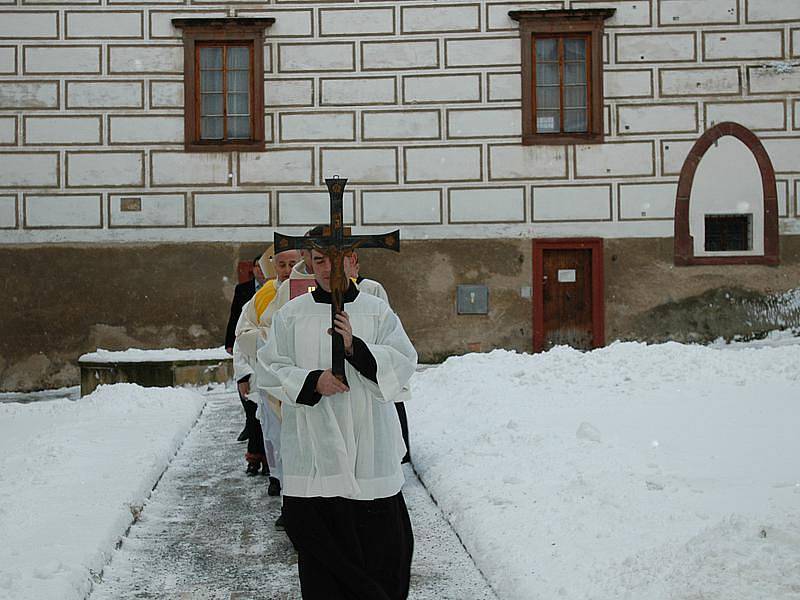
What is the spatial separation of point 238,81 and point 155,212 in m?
2.50

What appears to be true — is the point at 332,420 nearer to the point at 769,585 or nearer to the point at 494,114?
the point at 769,585

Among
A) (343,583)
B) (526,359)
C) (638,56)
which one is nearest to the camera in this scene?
(343,583)

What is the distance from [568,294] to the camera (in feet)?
58.5

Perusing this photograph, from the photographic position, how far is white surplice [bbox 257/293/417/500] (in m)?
4.48

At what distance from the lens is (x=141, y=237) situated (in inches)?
694

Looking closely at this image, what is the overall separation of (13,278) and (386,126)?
6376 millimetres

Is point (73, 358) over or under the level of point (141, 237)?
under

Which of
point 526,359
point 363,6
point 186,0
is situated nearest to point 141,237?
point 186,0

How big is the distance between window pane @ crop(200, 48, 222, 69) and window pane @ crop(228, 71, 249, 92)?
25 centimetres

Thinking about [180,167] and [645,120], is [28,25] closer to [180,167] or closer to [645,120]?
[180,167]

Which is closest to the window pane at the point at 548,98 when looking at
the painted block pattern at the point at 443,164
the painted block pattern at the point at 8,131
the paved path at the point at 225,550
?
the painted block pattern at the point at 443,164

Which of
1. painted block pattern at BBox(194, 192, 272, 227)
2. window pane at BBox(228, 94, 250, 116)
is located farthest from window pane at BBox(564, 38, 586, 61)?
painted block pattern at BBox(194, 192, 272, 227)

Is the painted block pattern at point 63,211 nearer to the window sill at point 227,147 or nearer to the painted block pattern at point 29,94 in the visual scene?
the painted block pattern at point 29,94

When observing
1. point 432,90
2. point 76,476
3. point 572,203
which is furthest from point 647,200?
point 76,476
